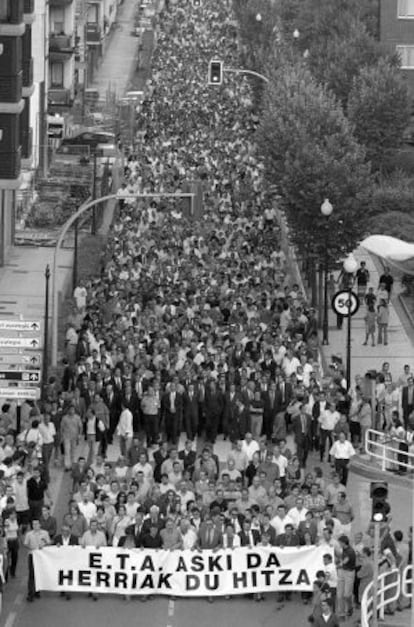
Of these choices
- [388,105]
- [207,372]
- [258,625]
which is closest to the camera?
[258,625]

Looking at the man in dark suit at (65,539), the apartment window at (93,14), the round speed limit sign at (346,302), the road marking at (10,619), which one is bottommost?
the road marking at (10,619)

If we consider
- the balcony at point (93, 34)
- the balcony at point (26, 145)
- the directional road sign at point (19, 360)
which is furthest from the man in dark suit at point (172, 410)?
the balcony at point (93, 34)

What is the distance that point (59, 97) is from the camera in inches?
4414

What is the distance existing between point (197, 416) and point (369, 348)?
12.6 meters

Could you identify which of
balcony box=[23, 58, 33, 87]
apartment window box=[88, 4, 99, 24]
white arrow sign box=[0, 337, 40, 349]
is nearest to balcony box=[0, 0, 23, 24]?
balcony box=[23, 58, 33, 87]

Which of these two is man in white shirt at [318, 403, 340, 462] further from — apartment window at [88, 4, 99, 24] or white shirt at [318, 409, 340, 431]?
apartment window at [88, 4, 99, 24]

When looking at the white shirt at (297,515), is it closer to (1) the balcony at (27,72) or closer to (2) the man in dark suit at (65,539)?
(2) the man in dark suit at (65,539)

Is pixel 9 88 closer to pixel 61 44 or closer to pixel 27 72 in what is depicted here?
pixel 27 72

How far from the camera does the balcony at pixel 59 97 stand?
111 meters

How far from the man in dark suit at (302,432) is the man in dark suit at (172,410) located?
102 inches

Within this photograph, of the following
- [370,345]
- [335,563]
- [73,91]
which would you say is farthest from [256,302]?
[73,91]

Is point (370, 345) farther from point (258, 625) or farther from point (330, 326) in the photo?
point (258, 625)

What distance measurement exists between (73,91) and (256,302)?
167 ft

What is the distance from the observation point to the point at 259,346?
60.1 metres
